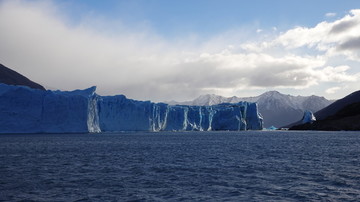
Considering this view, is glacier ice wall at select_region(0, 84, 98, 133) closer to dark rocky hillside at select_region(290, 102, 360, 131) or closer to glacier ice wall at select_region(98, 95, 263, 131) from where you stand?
glacier ice wall at select_region(98, 95, 263, 131)

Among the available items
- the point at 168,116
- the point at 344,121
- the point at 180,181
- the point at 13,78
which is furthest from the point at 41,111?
the point at 344,121

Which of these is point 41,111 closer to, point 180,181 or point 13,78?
point 180,181

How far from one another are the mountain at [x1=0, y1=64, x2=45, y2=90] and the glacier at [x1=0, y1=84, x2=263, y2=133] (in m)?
71.4

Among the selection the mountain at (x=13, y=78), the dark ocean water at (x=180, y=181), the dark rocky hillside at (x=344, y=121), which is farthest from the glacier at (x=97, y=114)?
the mountain at (x=13, y=78)

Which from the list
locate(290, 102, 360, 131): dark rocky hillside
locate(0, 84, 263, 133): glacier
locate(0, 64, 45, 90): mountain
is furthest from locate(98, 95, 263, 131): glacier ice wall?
locate(0, 64, 45, 90): mountain

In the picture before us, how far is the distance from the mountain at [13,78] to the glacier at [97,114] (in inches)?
2810

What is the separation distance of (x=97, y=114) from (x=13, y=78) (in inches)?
3361

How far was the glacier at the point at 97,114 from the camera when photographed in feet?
235

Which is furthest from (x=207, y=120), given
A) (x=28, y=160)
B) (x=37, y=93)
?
(x=28, y=160)

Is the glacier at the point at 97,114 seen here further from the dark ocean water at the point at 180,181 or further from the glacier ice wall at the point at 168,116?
the dark ocean water at the point at 180,181

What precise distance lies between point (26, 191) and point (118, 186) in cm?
436

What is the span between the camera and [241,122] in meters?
133

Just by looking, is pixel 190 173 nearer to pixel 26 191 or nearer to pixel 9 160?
pixel 26 191

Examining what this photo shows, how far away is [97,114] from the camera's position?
85500mm
